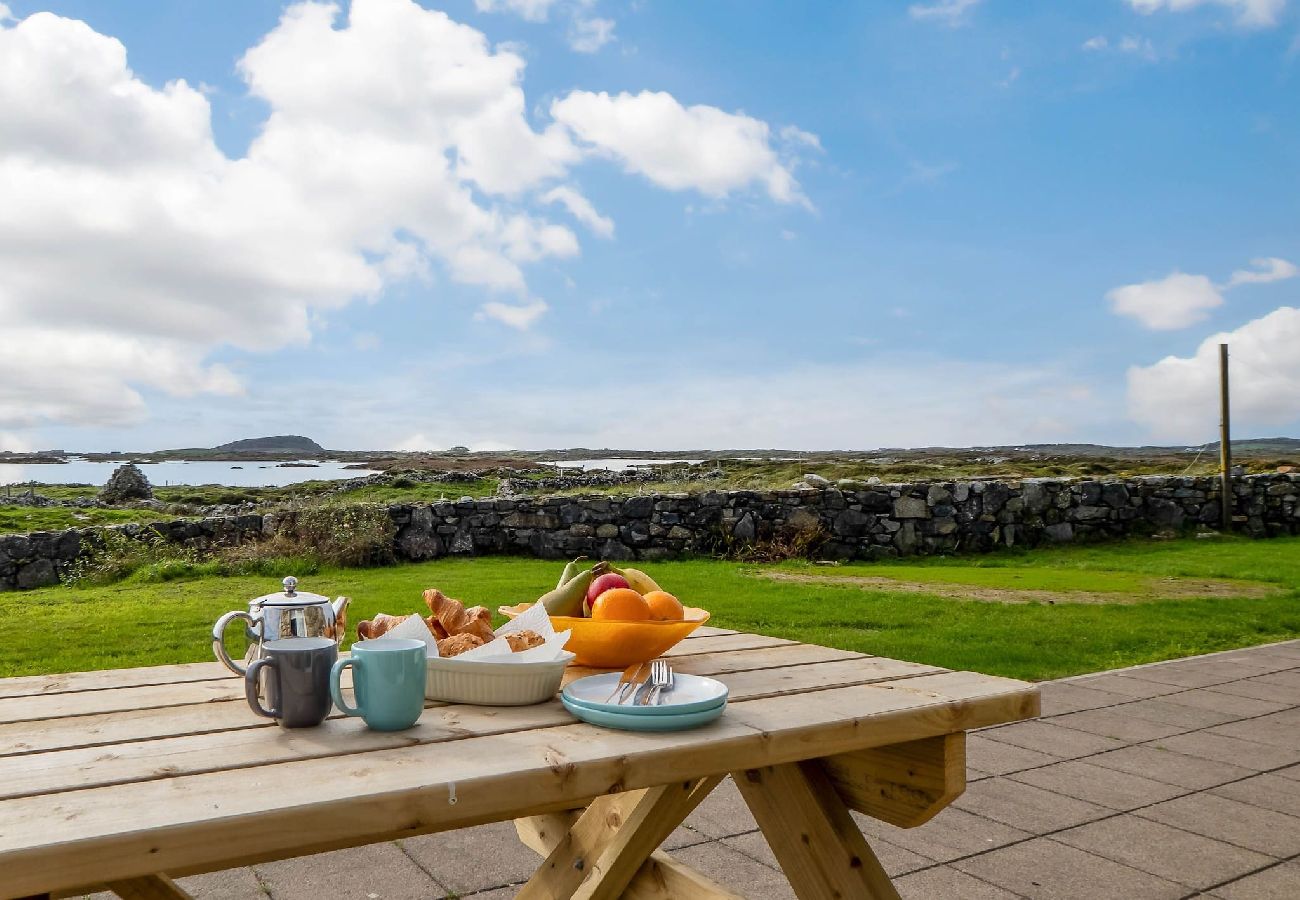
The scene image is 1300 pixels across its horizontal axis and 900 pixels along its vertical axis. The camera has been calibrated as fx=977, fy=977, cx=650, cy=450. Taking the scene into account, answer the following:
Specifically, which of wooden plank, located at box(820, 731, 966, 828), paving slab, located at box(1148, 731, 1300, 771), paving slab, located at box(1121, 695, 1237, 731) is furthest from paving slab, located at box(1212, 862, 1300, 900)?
paving slab, located at box(1121, 695, 1237, 731)

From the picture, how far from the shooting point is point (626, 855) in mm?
1976

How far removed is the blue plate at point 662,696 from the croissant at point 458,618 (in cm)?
26

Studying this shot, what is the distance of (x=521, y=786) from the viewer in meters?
1.32

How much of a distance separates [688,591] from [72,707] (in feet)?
22.5

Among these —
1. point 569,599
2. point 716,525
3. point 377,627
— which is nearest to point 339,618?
point 377,627

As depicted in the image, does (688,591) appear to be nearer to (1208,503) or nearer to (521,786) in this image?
(521,786)

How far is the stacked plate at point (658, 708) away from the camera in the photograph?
153 cm

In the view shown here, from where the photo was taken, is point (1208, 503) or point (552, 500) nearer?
point (552, 500)

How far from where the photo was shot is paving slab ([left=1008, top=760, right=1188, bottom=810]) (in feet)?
11.3

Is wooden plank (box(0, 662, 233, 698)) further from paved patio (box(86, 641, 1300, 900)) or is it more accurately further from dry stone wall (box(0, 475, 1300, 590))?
dry stone wall (box(0, 475, 1300, 590))

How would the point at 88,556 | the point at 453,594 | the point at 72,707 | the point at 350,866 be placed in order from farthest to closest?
the point at 88,556 < the point at 453,594 < the point at 350,866 < the point at 72,707

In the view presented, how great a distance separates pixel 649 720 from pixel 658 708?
0.02 metres

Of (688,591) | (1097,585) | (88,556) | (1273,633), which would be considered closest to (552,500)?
(688,591)

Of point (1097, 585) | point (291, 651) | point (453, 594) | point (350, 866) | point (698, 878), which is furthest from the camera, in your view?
point (1097, 585)
